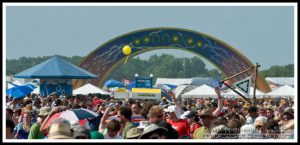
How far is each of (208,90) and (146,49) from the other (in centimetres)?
1492

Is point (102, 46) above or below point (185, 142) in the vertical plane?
above

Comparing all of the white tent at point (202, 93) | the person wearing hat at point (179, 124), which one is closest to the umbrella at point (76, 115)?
the person wearing hat at point (179, 124)

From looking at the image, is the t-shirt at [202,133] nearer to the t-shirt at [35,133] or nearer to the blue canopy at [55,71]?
the t-shirt at [35,133]

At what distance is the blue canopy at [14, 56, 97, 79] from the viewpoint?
24312 millimetres

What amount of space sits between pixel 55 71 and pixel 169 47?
24.2 metres

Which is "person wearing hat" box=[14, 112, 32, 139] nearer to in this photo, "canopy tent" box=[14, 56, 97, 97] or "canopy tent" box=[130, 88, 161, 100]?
"canopy tent" box=[14, 56, 97, 97]

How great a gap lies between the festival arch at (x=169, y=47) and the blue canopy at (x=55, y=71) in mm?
22320

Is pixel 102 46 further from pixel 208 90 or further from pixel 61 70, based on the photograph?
pixel 61 70

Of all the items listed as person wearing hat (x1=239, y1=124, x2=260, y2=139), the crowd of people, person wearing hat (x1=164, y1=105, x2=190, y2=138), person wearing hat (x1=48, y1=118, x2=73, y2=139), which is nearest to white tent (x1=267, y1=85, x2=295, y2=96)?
the crowd of people

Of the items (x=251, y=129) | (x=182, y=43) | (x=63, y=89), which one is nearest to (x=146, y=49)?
(x=182, y=43)

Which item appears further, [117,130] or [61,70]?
[61,70]

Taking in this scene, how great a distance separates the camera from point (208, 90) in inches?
1336

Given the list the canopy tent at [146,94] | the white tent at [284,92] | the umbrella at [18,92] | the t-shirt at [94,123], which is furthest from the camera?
the white tent at [284,92]

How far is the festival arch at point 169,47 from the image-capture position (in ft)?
157
